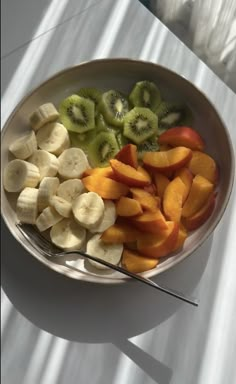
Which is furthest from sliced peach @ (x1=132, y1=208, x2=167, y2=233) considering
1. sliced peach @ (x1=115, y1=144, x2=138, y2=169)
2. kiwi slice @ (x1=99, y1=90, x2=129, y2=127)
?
kiwi slice @ (x1=99, y1=90, x2=129, y2=127)

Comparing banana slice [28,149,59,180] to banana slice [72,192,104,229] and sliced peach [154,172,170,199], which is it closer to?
banana slice [72,192,104,229]

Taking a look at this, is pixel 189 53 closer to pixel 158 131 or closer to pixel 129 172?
pixel 158 131

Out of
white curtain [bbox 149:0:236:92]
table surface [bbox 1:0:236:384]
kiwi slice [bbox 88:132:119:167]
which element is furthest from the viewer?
white curtain [bbox 149:0:236:92]

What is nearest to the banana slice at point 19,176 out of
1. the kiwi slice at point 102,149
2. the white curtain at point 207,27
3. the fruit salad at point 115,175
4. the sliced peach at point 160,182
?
the fruit salad at point 115,175

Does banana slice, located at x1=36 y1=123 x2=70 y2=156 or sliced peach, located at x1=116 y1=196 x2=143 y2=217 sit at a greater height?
banana slice, located at x1=36 y1=123 x2=70 y2=156

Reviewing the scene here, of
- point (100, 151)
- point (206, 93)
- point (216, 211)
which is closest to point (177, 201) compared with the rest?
point (216, 211)

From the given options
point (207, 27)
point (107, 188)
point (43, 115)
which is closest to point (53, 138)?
point (43, 115)
